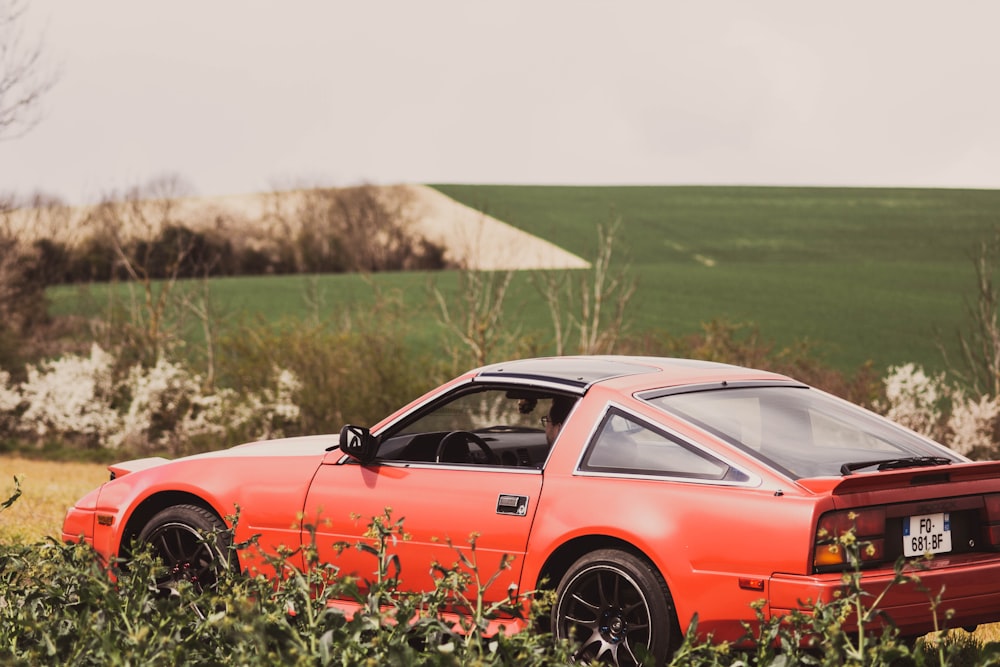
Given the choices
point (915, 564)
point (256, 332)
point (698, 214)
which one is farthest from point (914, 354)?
point (915, 564)

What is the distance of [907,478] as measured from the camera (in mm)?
4867

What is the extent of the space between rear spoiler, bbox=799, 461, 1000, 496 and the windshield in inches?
8.4

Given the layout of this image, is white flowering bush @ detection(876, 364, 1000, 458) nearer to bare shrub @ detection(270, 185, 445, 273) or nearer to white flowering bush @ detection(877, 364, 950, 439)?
white flowering bush @ detection(877, 364, 950, 439)

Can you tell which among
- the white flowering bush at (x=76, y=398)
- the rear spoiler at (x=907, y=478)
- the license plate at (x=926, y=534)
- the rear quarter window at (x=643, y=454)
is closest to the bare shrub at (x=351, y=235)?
the white flowering bush at (x=76, y=398)

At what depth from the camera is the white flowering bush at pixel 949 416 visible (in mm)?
17219

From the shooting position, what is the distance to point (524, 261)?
4869 centimetres

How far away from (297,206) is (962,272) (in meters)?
28.3

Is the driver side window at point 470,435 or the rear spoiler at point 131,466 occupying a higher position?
the driver side window at point 470,435

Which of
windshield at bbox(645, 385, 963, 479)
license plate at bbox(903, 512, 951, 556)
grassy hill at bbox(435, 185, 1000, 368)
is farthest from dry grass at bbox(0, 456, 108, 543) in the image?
grassy hill at bbox(435, 185, 1000, 368)

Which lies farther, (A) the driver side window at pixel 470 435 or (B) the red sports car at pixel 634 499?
(A) the driver side window at pixel 470 435

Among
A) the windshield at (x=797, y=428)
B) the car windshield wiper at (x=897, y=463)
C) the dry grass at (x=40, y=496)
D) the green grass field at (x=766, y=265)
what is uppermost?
the green grass field at (x=766, y=265)

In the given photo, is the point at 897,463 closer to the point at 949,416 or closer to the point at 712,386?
the point at 712,386

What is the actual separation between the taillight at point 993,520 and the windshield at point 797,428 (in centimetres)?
41

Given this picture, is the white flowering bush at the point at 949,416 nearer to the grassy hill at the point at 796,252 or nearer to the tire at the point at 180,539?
the tire at the point at 180,539
